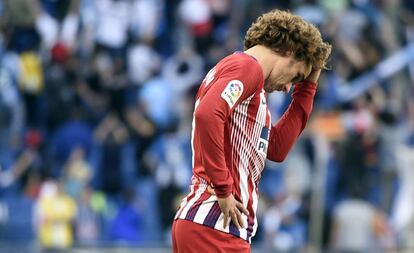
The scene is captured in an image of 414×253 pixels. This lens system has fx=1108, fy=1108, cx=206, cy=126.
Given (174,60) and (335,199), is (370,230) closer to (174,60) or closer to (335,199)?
(335,199)

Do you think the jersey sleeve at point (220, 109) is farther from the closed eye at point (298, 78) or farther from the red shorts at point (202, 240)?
the closed eye at point (298, 78)

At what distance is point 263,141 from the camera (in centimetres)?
554

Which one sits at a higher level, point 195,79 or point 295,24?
point 295,24

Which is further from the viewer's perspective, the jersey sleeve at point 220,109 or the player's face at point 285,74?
the player's face at point 285,74

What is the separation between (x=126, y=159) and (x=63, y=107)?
1.08 meters

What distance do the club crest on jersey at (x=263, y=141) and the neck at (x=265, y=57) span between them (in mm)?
322

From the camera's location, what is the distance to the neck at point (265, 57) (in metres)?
5.30

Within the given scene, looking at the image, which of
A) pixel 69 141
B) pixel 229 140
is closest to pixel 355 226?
pixel 69 141

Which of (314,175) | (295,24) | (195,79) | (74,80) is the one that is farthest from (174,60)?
(295,24)

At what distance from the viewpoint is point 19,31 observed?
14.4 metres

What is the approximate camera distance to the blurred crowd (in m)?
14.0

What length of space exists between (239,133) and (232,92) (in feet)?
1.09

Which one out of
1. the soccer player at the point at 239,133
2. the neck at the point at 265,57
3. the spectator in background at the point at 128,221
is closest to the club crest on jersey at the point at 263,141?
the soccer player at the point at 239,133

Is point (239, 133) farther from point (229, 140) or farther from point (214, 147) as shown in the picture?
point (214, 147)
